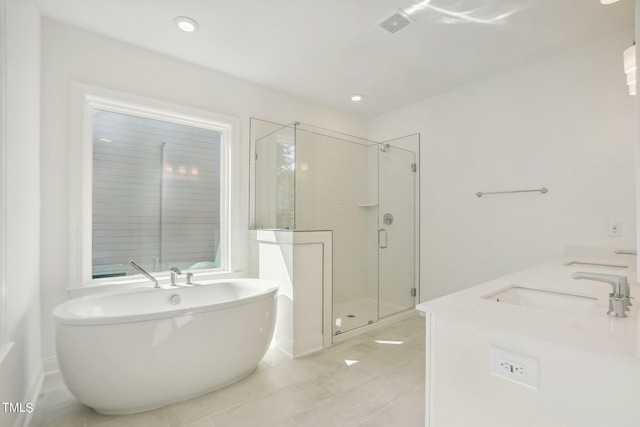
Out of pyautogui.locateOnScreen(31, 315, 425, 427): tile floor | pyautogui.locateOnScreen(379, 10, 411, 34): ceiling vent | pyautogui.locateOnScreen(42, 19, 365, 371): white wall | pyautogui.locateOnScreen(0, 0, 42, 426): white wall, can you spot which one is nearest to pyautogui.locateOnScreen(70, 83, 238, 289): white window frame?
pyautogui.locateOnScreen(42, 19, 365, 371): white wall

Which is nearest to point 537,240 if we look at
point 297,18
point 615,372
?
point 615,372

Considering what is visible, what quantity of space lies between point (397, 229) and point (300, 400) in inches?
90.1

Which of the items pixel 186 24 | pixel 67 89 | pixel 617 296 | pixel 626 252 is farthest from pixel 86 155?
pixel 626 252

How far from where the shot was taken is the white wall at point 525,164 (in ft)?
7.69

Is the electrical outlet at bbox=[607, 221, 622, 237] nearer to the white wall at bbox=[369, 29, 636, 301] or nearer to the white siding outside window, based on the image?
the white wall at bbox=[369, 29, 636, 301]

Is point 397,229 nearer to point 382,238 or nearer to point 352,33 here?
point 382,238

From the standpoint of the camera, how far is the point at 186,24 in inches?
88.2

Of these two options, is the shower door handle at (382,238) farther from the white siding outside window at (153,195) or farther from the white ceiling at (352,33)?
the white siding outside window at (153,195)

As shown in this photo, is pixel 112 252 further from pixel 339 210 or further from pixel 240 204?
pixel 339 210

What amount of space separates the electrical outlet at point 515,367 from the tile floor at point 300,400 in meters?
1.02

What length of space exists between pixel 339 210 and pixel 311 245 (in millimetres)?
877

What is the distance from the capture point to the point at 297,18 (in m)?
2.17

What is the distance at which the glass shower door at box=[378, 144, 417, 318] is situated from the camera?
3.65 meters

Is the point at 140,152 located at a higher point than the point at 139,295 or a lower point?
higher
